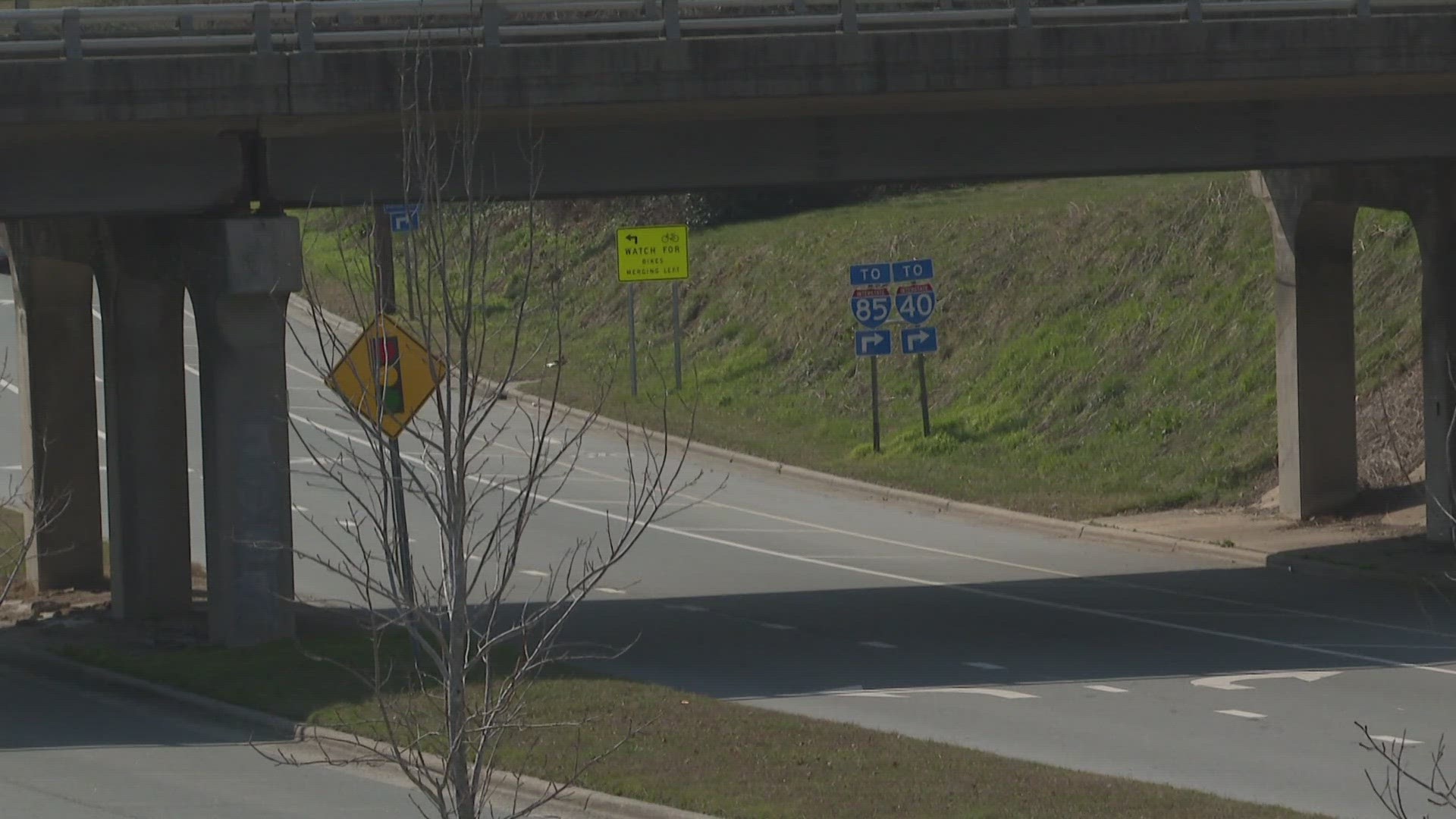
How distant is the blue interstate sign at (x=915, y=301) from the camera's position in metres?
30.2

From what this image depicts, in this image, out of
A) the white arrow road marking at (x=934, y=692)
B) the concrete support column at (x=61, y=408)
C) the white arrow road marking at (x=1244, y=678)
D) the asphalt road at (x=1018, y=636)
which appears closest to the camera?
the asphalt road at (x=1018, y=636)

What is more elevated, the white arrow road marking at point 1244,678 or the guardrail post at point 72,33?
the guardrail post at point 72,33

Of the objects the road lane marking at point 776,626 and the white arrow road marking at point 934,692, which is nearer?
the white arrow road marking at point 934,692

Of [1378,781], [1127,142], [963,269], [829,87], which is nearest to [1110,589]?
[1127,142]

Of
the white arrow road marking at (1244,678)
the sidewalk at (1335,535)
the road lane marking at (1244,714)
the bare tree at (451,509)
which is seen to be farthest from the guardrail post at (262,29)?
the sidewalk at (1335,535)

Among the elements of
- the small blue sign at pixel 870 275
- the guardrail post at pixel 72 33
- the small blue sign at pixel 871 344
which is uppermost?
the guardrail post at pixel 72 33

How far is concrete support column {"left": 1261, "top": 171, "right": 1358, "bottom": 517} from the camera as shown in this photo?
79.0 ft

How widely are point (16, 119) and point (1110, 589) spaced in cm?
1179

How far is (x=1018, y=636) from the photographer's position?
17578 millimetres

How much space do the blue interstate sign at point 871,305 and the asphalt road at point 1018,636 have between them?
3.62m

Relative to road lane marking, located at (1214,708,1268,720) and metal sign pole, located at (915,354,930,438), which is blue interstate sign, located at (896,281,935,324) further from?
road lane marking, located at (1214,708,1268,720)

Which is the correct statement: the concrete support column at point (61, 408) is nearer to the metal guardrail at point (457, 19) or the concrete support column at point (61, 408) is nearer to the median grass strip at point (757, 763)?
the metal guardrail at point (457, 19)

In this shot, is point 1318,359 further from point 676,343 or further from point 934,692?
point 676,343

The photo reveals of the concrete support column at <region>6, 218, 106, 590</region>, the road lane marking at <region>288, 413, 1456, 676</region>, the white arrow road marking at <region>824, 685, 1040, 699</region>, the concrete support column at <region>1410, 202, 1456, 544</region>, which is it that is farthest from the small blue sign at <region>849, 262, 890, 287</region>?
the white arrow road marking at <region>824, 685, 1040, 699</region>
